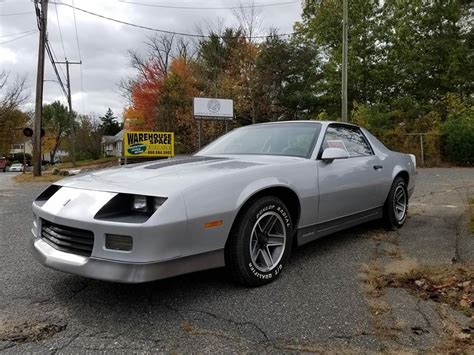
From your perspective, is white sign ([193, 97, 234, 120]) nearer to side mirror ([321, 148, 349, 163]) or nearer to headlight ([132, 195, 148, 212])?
side mirror ([321, 148, 349, 163])

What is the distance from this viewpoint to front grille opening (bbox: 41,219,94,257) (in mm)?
2852

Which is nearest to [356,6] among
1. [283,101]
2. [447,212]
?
[283,101]

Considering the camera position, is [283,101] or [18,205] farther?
[283,101]

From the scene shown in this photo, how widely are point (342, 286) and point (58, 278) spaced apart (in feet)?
7.78

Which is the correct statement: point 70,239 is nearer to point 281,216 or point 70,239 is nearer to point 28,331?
point 28,331

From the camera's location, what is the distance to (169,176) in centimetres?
316

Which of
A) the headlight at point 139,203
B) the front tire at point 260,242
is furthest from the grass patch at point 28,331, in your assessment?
the front tire at point 260,242

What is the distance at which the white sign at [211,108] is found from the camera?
21875mm

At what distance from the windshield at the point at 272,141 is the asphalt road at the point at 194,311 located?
3.55 ft

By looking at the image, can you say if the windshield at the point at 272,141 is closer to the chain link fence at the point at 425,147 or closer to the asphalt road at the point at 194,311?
the asphalt road at the point at 194,311

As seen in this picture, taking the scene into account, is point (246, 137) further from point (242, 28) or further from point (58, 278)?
point (242, 28)

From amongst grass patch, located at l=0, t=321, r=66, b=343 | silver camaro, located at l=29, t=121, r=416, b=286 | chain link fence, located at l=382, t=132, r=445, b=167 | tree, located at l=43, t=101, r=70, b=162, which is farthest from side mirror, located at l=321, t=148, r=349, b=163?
tree, located at l=43, t=101, r=70, b=162

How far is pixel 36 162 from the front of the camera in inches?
779

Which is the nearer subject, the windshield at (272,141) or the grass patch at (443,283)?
the grass patch at (443,283)
